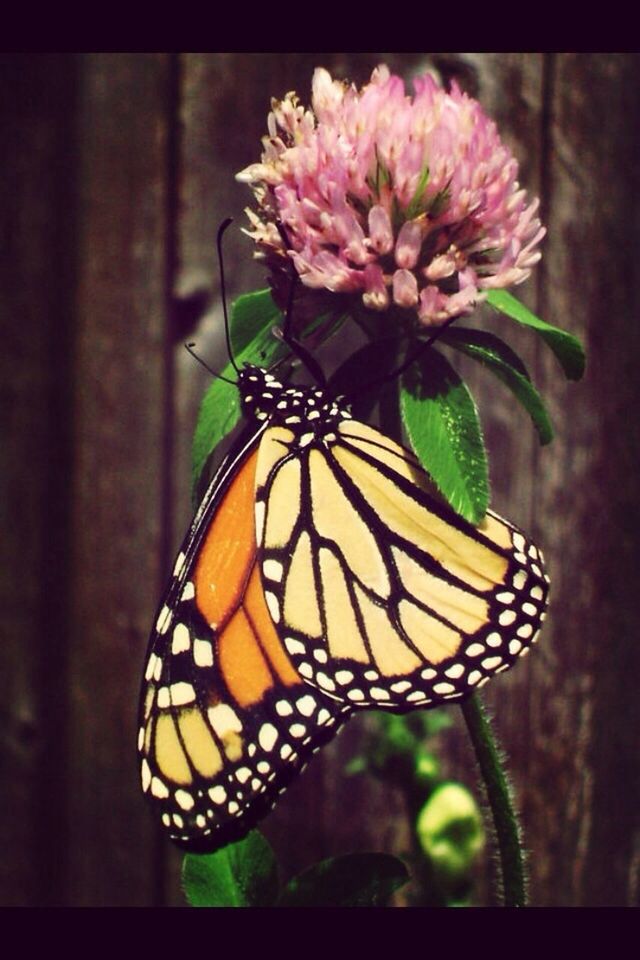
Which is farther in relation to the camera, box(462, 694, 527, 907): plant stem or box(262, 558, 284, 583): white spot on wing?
box(262, 558, 284, 583): white spot on wing

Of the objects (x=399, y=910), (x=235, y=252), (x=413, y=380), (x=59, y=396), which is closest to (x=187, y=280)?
(x=235, y=252)

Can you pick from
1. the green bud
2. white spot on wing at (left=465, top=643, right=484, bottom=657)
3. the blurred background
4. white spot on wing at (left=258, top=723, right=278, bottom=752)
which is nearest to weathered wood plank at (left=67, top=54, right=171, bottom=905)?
the blurred background

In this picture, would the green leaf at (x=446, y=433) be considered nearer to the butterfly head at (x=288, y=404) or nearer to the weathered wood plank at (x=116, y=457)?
the butterfly head at (x=288, y=404)

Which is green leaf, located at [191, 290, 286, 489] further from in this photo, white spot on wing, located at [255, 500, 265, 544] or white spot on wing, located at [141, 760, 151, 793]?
white spot on wing, located at [141, 760, 151, 793]

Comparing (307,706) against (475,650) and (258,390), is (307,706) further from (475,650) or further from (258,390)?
(258,390)

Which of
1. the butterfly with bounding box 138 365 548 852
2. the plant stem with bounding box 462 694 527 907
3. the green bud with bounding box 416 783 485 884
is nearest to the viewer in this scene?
the plant stem with bounding box 462 694 527 907

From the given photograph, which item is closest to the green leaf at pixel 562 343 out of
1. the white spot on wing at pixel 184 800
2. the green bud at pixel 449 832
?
the white spot on wing at pixel 184 800

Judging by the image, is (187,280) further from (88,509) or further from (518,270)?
(518,270)
